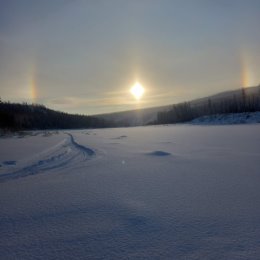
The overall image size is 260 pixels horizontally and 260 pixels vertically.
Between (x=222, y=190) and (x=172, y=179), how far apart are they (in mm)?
1001

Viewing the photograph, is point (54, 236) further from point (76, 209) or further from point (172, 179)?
point (172, 179)

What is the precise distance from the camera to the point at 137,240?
2.12 metres

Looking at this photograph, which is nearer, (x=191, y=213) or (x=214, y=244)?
(x=214, y=244)

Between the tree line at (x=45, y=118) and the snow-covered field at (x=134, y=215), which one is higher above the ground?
the tree line at (x=45, y=118)

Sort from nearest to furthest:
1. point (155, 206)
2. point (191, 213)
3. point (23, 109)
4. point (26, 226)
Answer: point (26, 226) < point (191, 213) < point (155, 206) < point (23, 109)

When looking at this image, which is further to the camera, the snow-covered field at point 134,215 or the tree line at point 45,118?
the tree line at point 45,118

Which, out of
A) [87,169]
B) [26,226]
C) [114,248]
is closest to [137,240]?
[114,248]

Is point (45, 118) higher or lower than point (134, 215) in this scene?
higher

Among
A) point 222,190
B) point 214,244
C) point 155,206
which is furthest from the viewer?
point 222,190

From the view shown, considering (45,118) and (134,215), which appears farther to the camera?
(45,118)

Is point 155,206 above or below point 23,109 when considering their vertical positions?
below

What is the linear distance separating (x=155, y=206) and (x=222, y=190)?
45.7 inches

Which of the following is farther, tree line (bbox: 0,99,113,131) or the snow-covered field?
tree line (bbox: 0,99,113,131)

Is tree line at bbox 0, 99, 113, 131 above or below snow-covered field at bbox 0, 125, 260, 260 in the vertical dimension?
above
